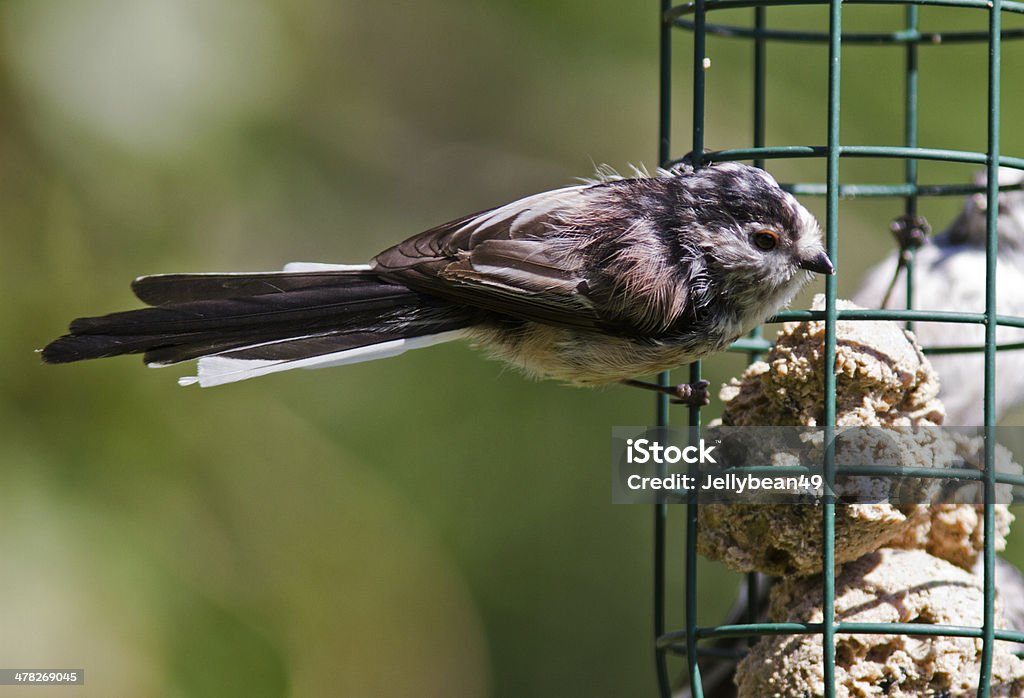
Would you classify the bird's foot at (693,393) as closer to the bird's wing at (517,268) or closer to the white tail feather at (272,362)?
the bird's wing at (517,268)

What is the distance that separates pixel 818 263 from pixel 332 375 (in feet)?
8.99

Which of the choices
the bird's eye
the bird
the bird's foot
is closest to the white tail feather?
the bird's foot

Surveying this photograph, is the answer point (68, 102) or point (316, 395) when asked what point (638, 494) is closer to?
point (316, 395)

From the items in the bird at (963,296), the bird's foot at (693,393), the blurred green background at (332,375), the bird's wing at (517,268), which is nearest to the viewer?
the bird's wing at (517,268)

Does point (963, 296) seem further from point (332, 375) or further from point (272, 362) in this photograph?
point (272, 362)

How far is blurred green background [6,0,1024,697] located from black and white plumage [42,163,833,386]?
0.77 m

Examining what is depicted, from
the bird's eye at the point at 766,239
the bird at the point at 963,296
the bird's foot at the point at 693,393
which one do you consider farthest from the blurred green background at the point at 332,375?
the bird's eye at the point at 766,239

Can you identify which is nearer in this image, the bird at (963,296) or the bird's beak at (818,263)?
the bird's beak at (818,263)

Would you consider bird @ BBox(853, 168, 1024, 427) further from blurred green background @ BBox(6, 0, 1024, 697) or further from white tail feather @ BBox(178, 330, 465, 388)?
white tail feather @ BBox(178, 330, 465, 388)

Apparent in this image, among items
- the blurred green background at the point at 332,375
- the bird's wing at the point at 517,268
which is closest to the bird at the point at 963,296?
the blurred green background at the point at 332,375

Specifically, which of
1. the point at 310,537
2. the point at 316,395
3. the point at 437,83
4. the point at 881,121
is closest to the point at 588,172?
the point at 437,83

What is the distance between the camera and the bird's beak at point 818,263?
3.23 meters

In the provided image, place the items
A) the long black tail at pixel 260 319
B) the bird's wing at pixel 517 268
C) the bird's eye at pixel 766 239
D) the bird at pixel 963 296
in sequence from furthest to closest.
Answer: the bird at pixel 963 296
the bird's wing at pixel 517 268
the bird's eye at pixel 766 239
the long black tail at pixel 260 319

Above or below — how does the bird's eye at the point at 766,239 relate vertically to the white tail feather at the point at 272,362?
above
